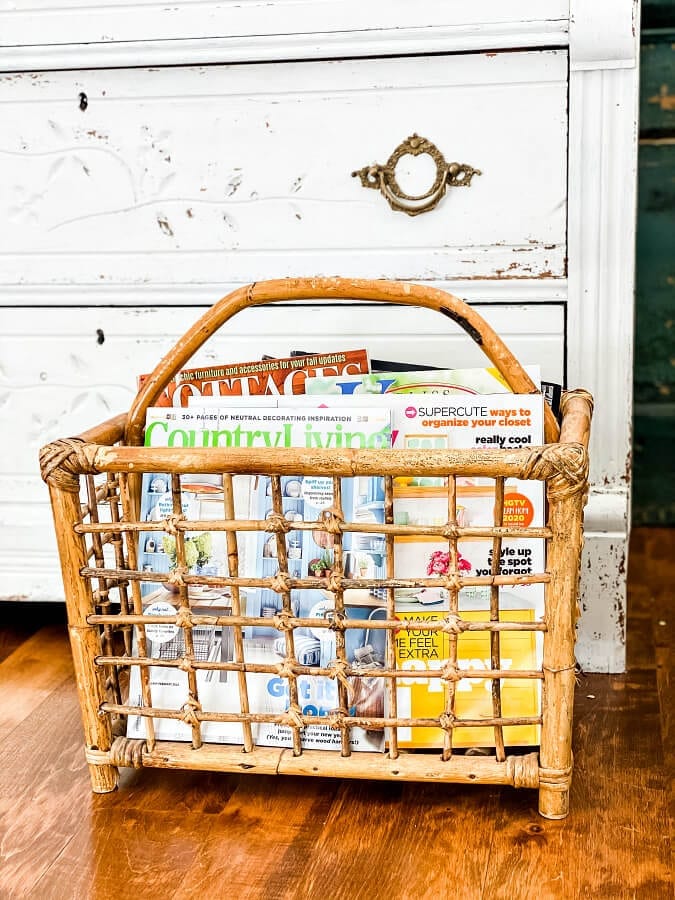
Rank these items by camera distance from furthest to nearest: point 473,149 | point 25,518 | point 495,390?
point 25,518 → point 473,149 → point 495,390

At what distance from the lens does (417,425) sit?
2.64 feet

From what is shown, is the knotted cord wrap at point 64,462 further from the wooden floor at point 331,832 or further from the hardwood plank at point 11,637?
the hardwood plank at point 11,637

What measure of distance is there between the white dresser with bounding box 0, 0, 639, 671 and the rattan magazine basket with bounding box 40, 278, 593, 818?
20 centimetres

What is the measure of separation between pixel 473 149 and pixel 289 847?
0.64 meters

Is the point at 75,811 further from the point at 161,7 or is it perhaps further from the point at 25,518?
the point at 161,7

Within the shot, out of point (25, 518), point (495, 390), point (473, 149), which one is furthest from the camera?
point (25, 518)

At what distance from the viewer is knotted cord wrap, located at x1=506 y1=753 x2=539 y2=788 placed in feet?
2.52

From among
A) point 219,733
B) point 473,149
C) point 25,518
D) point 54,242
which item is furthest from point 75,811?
point 473,149

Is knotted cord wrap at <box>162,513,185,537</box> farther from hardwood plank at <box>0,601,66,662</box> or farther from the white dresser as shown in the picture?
hardwood plank at <box>0,601,66,662</box>

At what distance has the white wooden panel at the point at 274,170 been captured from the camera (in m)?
0.96

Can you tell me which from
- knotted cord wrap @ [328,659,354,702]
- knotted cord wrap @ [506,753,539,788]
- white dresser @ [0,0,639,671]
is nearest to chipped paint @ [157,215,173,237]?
white dresser @ [0,0,639,671]

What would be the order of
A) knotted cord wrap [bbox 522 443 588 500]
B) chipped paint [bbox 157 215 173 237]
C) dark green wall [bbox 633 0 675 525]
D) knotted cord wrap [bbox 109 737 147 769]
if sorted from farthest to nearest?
dark green wall [bbox 633 0 675 525], chipped paint [bbox 157 215 173 237], knotted cord wrap [bbox 109 737 147 769], knotted cord wrap [bbox 522 443 588 500]

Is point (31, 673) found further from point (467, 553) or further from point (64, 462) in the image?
point (467, 553)

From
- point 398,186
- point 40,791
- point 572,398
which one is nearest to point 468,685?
point 572,398
